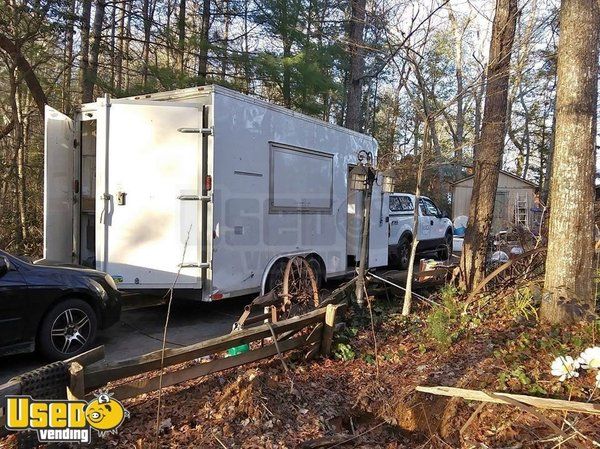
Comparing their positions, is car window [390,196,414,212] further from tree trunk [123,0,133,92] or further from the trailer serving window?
tree trunk [123,0,133,92]

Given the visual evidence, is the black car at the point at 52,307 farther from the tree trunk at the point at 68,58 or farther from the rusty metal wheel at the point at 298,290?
the tree trunk at the point at 68,58

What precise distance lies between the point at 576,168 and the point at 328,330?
3129mm

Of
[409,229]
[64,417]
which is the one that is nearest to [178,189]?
[64,417]

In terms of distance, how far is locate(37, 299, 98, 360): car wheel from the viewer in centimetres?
523

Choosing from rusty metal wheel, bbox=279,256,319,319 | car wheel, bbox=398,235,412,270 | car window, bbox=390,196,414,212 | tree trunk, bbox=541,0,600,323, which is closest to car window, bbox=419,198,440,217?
car window, bbox=390,196,414,212

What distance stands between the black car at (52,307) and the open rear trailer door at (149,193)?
57 centimetres

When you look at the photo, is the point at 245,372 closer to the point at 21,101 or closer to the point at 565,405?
the point at 565,405

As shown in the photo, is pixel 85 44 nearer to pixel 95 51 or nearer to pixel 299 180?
pixel 95 51

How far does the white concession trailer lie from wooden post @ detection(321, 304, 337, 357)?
1970 mm

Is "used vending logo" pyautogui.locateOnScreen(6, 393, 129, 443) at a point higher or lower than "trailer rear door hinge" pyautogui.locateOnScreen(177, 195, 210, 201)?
lower

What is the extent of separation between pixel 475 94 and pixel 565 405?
15.2 ft

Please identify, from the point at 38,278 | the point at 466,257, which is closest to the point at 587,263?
the point at 466,257

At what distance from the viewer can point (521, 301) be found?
232 inches

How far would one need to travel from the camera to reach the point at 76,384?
124 inches
